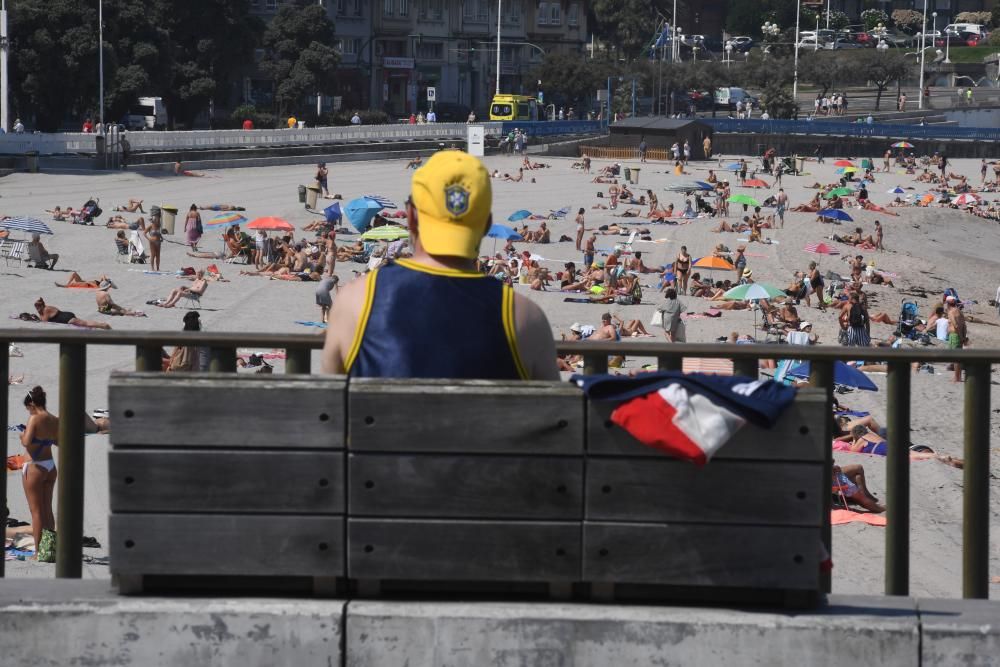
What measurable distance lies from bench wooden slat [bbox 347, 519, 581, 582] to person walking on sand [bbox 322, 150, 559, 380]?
374 mm

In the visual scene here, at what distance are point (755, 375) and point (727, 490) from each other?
0.69m

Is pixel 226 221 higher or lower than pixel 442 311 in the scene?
lower

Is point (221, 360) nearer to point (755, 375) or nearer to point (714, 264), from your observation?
point (755, 375)

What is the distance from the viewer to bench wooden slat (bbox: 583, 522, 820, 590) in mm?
3592

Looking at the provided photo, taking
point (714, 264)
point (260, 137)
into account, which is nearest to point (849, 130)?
point (260, 137)

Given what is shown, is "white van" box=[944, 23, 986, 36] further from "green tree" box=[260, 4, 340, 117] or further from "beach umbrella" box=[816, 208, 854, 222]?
"beach umbrella" box=[816, 208, 854, 222]

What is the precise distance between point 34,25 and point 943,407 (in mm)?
40842

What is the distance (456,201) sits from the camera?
3631 mm

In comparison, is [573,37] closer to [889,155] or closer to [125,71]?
[889,155]

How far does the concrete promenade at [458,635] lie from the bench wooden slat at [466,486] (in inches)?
9.6

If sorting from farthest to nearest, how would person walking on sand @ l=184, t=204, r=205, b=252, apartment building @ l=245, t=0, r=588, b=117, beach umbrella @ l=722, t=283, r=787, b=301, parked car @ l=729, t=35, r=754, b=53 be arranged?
parked car @ l=729, t=35, r=754, b=53 < apartment building @ l=245, t=0, r=588, b=117 < person walking on sand @ l=184, t=204, r=205, b=252 < beach umbrella @ l=722, t=283, r=787, b=301

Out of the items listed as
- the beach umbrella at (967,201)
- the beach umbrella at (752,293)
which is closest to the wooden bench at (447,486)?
the beach umbrella at (752,293)

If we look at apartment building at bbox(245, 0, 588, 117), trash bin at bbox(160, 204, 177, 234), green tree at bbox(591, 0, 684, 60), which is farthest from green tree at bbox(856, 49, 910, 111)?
trash bin at bbox(160, 204, 177, 234)

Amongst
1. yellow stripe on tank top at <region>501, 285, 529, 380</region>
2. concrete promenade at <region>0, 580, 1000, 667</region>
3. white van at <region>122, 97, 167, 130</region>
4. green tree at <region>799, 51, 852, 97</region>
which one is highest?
green tree at <region>799, 51, 852, 97</region>
